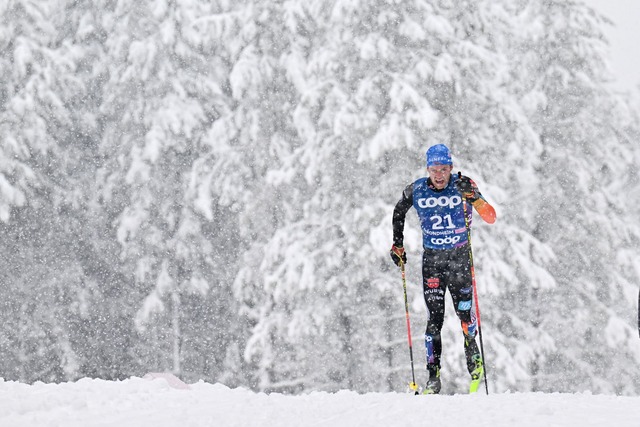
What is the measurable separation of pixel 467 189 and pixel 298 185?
11.0 meters

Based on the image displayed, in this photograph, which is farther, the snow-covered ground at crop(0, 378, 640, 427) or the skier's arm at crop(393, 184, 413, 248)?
the skier's arm at crop(393, 184, 413, 248)

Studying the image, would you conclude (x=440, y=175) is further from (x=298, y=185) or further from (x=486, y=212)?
(x=298, y=185)

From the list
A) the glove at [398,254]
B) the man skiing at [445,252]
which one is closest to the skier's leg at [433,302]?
the man skiing at [445,252]

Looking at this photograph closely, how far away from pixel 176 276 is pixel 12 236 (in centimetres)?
441

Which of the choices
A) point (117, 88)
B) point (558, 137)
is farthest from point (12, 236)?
point (558, 137)

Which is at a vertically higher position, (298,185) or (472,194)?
(298,185)

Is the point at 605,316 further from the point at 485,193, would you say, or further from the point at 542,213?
the point at 485,193

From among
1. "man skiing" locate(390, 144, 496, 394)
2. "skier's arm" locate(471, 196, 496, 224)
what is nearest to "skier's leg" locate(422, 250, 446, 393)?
"man skiing" locate(390, 144, 496, 394)

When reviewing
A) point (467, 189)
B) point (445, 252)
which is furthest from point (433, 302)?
point (467, 189)

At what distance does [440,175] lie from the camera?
7.87 metres

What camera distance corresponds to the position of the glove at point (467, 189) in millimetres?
7898

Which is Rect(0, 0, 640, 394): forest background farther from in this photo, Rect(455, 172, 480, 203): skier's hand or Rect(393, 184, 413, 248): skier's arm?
Rect(455, 172, 480, 203): skier's hand

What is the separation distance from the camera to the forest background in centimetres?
1625

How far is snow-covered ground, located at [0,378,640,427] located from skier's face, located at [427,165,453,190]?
2061 millimetres
